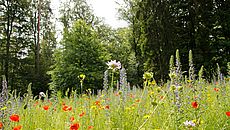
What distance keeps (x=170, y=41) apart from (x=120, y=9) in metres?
11.5

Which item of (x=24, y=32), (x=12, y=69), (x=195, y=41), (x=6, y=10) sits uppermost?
(x=6, y=10)

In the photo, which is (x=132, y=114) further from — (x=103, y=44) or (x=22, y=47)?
(x=22, y=47)

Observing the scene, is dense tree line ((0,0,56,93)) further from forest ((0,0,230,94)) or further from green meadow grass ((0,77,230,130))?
green meadow grass ((0,77,230,130))

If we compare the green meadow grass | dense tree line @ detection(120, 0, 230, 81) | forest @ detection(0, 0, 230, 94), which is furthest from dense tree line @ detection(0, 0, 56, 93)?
the green meadow grass

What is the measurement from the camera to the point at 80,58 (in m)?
15.1

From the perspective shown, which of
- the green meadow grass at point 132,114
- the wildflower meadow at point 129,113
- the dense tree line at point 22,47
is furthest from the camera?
the dense tree line at point 22,47

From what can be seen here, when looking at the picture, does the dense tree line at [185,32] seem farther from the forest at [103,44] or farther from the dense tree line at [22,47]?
the dense tree line at [22,47]

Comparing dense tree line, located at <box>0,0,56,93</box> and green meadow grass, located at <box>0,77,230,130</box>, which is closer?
green meadow grass, located at <box>0,77,230,130</box>

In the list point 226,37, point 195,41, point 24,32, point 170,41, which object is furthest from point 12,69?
point 226,37

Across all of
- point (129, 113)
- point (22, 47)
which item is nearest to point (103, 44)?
point (22, 47)

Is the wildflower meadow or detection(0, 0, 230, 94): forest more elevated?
detection(0, 0, 230, 94): forest

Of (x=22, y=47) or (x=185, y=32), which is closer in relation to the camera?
(x=185, y=32)

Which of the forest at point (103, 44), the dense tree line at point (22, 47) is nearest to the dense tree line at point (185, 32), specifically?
the forest at point (103, 44)

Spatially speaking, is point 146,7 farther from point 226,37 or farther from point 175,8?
point 226,37
